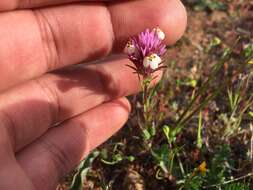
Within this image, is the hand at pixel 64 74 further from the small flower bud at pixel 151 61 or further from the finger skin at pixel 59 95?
the small flower bud at pixel 151 61

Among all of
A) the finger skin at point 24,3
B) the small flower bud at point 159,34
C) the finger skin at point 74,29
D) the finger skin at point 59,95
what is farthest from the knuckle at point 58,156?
the small flower bud at point 159,34

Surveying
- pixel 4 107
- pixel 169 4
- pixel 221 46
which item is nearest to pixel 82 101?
pixel 4 107

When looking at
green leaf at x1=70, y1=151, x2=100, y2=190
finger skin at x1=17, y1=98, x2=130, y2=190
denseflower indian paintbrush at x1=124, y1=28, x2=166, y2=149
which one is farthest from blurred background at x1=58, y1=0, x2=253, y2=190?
denseflower indian paintbrush at x1=124, y1=28, x2=166, y2=149

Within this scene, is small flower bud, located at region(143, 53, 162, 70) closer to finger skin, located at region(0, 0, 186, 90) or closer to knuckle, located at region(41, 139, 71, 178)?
finger skin, located at region(0, 0, 186, 90)

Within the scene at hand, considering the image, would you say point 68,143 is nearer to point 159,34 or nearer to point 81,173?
point 81,173

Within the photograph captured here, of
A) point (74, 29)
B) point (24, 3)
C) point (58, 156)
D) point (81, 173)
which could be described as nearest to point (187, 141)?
point (81, 173)

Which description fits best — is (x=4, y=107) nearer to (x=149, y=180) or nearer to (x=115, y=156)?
(x=115, y=156)

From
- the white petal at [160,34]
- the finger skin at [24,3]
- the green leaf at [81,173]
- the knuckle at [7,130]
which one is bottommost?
the green leaf at [81,173]
